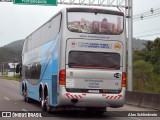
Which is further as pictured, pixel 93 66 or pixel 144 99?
pixel 144 99

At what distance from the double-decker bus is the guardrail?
5.53 m

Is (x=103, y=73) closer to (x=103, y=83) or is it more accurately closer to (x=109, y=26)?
(x=103, y=83)

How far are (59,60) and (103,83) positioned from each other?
1.87 m

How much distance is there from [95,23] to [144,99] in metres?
7.94

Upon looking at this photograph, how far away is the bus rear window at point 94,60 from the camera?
1534 cm

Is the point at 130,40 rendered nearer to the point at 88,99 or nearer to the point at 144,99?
the point at 144,99

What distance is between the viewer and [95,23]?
620 inches

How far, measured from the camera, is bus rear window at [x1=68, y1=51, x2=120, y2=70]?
15.3 m

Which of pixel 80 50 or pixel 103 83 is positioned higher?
pixel 80 50

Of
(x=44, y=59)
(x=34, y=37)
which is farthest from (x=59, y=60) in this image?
(x=34, y=37)

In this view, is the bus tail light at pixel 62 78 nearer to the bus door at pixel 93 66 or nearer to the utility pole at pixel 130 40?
the bus door at pixel 93 66

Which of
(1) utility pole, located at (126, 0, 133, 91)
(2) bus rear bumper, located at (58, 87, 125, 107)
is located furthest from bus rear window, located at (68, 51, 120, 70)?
(1) utility pole, located at (126, 0, 133, 91)

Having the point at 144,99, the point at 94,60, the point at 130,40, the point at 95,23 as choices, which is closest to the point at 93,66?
the point at 94,60

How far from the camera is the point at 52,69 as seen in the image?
53.8 ft
